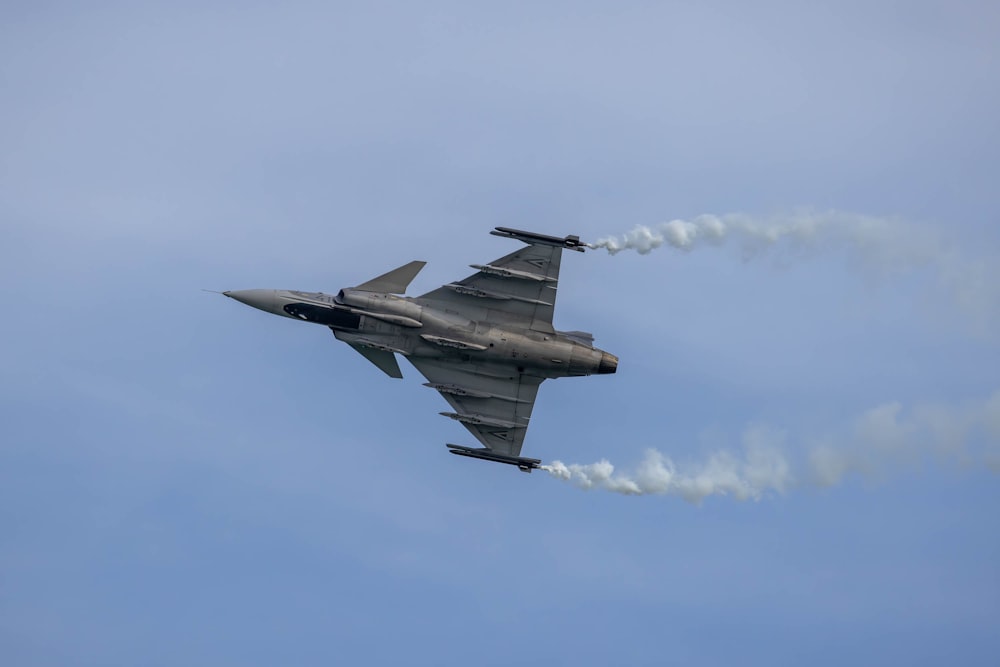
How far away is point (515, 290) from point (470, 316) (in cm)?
185

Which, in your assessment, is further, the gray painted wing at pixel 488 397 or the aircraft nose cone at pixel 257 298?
the gray painted wing at pixel 488 397

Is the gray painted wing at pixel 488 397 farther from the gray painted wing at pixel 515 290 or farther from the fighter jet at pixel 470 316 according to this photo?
the gray painted wing at pixel 515 290

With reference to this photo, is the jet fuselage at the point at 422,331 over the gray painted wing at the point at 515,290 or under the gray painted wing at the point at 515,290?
under

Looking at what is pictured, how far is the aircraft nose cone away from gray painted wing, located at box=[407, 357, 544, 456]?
544cm

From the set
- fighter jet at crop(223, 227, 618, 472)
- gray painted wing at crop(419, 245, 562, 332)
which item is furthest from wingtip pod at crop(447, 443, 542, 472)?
gray painted wing at crop(419, 245, 562, 332)

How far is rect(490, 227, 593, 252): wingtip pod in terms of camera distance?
72.7 m

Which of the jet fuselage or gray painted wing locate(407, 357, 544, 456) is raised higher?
the jet fuselage

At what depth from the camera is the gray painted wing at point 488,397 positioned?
245 ft

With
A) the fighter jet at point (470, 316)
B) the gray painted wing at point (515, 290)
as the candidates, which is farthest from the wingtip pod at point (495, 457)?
the gray painted wing at point (515, 290)

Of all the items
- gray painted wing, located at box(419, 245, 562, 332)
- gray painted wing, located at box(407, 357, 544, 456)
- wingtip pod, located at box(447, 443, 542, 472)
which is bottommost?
wingtip pod, located at box(447, 443, 542, 472)

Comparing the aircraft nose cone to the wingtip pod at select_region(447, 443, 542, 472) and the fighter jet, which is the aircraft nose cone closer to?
the fighter jet

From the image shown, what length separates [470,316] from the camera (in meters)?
73.7

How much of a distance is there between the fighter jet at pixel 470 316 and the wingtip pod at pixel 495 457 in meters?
0.09

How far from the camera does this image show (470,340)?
7350cm
